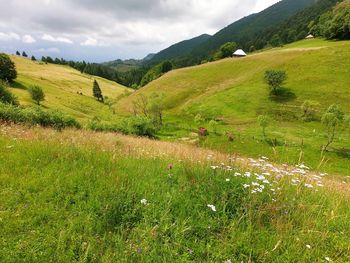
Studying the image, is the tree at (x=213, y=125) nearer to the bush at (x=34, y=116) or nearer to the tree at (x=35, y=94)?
the bush at (x=34, y=116)

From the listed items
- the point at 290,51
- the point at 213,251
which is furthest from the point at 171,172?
the point at 290,51

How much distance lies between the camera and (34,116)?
23.8 m

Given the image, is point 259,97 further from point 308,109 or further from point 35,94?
point 35,94

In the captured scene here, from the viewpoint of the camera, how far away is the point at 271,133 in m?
45.2

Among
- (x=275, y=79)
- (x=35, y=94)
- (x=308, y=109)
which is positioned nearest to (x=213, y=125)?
(x=308, y=109)

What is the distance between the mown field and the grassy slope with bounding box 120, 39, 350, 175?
30683mm

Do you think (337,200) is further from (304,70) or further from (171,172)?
(304,70)

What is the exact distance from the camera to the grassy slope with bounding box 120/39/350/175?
41188mm

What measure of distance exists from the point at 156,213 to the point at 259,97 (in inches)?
2355

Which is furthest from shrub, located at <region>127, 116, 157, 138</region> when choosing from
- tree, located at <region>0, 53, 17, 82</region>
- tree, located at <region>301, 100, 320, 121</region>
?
tree, located at <region>0, 53, 17, 82</region>

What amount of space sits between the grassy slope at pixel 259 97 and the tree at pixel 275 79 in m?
2.14

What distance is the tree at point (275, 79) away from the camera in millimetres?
59156

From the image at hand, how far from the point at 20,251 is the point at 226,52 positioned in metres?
144

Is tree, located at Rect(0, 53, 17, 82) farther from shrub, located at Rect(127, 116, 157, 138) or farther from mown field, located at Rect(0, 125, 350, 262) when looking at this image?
mown field, located at Rect(0, 125, 350, 262)
